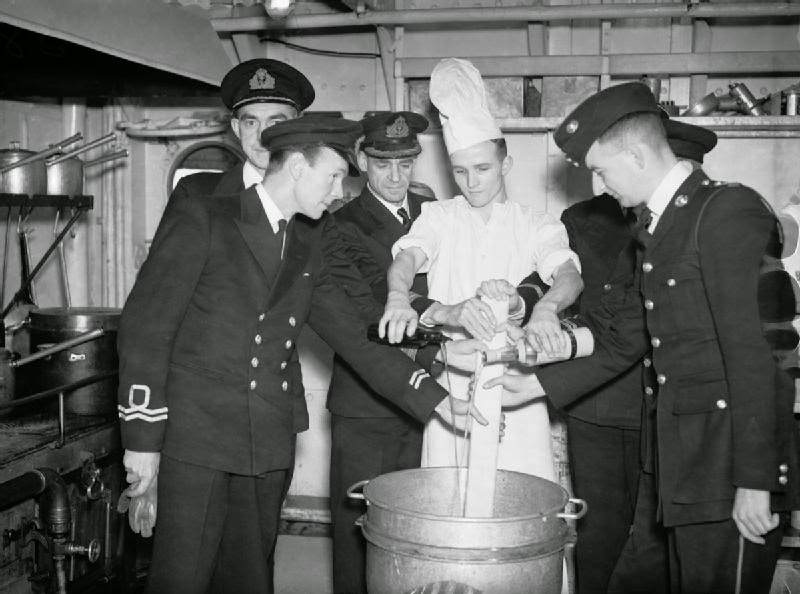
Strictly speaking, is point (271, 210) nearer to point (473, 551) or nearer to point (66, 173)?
point (473, 551)

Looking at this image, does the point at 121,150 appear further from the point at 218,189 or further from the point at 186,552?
the point at 186,552

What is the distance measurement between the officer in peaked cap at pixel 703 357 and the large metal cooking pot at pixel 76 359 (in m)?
2.25

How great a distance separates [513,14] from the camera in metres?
4.79

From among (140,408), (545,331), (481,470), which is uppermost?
(545,331)

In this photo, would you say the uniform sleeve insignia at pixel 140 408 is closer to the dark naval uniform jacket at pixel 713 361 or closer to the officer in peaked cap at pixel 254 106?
the officer in peaked cap at pixel 254 106

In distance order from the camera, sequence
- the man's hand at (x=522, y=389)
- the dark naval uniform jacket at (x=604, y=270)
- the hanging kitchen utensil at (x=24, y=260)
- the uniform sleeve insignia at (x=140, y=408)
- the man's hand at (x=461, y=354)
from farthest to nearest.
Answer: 1. the hanging kitchen utensil at (x=24, y=260)
2. the dark naval uniform jacket at (x=604, y=270)
3. the man's hand at (x=522, y=389)
4. the man's hand at (x=461, y=354)
5. the uniform sleeve insignia at (x=140, y=408)

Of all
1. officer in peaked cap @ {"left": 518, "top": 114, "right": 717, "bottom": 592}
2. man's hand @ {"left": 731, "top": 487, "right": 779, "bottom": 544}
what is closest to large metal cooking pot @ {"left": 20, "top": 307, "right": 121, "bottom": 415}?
officer in peaked cap @ {"left": 518, "top": 114, "right": 717, "bottom": 592}

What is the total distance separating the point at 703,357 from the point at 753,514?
42 cm

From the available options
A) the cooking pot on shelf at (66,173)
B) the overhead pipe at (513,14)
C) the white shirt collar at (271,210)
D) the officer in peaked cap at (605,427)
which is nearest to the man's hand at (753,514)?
the officer in peaked cap at (605,427)

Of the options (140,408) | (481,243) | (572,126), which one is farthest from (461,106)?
(140,408)

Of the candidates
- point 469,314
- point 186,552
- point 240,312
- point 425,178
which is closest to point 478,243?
point 469,314

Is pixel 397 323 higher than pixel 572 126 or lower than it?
lower

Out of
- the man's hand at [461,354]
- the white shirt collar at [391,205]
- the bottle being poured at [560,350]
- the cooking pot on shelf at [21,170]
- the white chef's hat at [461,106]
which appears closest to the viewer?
the bottle being poured at [560,350]

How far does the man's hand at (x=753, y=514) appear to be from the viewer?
2.31 metres
